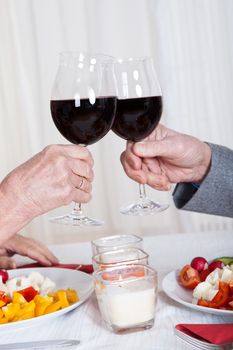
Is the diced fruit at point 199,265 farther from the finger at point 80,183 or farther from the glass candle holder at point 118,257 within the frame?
the finger at point 80,183

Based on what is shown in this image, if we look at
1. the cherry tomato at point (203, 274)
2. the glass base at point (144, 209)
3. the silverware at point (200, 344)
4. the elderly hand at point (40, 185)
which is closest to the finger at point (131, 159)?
the glass base at point (144, 209)

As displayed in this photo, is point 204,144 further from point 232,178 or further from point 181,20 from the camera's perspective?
point 181,20

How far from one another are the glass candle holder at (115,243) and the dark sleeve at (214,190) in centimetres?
39

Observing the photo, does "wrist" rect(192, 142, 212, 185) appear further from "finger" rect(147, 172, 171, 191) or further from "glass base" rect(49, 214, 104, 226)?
"glass base" rect(49, 214, 104, 226)

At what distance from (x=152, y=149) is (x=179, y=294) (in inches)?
15.2

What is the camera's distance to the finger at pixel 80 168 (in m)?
1.23

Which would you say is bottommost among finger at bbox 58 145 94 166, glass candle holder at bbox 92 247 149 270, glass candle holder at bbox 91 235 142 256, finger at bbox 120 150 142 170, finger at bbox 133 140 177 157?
glass candle holder at bbox 91 235 142 256

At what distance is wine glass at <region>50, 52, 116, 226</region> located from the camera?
115 centimetres

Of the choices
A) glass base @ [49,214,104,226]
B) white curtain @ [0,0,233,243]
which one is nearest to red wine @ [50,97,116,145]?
glass base @ [49,214,104,226]

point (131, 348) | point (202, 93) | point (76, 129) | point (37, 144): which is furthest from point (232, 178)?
point (37, 144)

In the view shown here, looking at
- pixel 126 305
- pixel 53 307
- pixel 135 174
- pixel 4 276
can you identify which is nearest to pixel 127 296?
pixel 126 305

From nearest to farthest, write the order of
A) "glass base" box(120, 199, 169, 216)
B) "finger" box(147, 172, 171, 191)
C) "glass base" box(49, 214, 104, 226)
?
"glass base" box(49, 214, 104, 226)
"glass base" box(120, 199, 169, 216)
"finger" box(147, 172, 171, 191)

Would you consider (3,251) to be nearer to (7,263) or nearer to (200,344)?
(7,263)

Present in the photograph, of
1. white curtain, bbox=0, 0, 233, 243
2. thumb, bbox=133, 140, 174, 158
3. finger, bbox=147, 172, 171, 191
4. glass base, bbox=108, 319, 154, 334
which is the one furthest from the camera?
white curtain, bbox=0, 0, 233, 243
